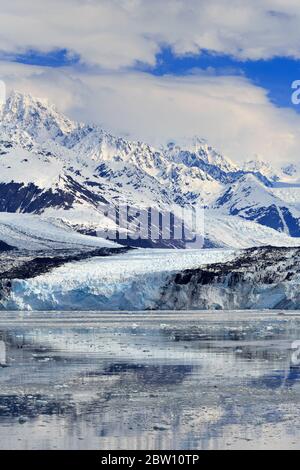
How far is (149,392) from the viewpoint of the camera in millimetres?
28047

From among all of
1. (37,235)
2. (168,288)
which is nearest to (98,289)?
(168,288)

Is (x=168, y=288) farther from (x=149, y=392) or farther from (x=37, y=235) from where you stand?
(x=37, y=235)

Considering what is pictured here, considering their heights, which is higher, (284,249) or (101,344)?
(284,249)

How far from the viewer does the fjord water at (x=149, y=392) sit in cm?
2125

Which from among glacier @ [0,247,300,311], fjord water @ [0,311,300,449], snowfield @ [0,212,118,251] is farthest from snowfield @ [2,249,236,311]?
snowfield @ [0,212,118,251]

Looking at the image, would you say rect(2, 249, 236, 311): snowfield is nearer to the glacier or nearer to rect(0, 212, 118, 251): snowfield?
the glacier

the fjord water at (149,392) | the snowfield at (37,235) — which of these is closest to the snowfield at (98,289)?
the fjord water at (149,392)

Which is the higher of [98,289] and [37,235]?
[37,235]

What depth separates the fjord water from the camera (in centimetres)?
2125

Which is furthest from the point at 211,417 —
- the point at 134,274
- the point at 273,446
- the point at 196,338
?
the point at 134,274

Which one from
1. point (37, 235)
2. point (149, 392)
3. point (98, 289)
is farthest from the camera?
point (37, 235)
